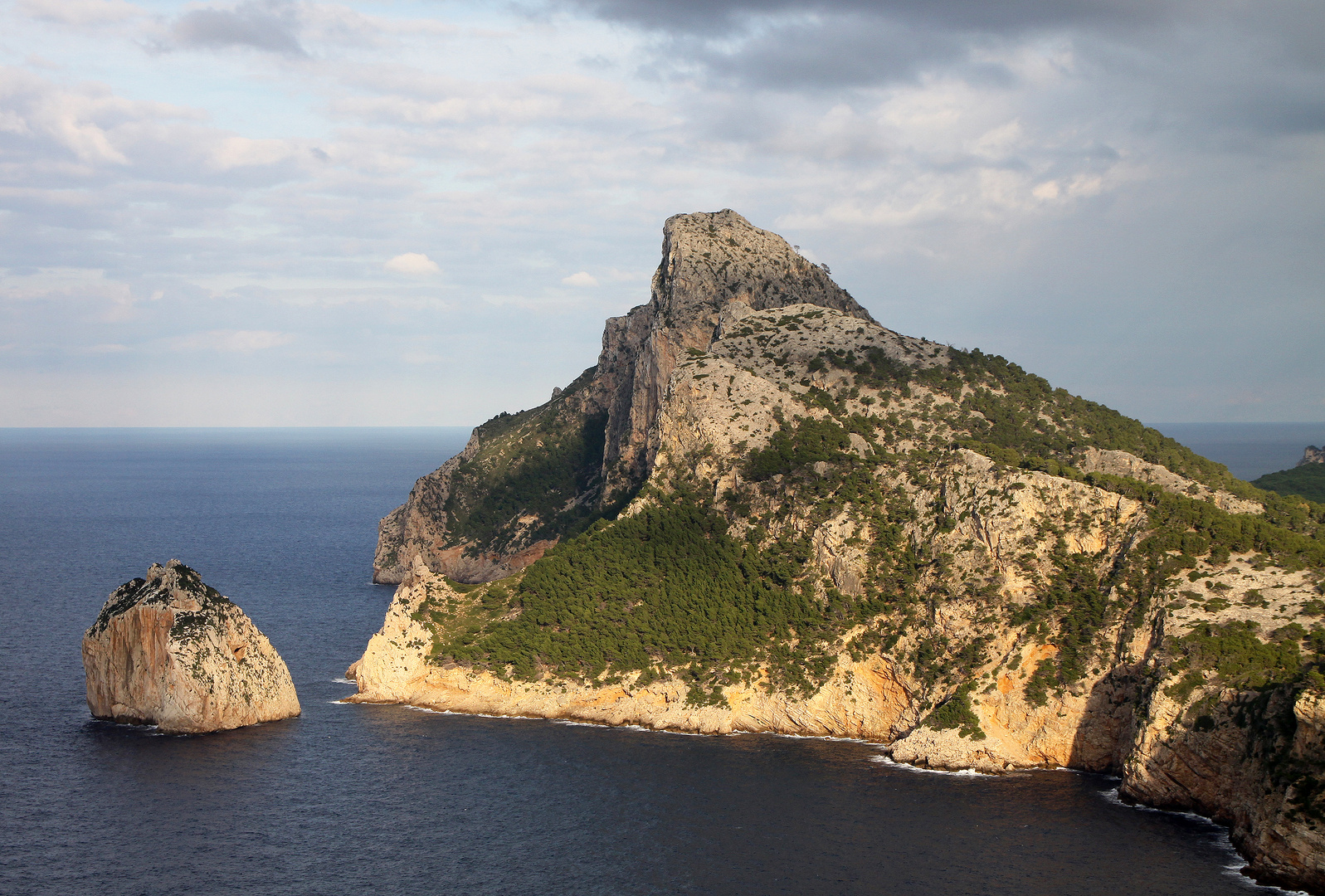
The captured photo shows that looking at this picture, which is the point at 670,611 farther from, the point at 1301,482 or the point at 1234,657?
the point at 1301,482

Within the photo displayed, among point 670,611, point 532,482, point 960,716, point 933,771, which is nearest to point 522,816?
point 670,611

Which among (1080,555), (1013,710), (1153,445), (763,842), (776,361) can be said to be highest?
(776,361)

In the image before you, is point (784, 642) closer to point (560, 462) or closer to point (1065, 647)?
point (1065, 647)

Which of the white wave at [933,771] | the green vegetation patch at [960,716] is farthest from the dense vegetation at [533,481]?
the green vegetation patch at [960,716]

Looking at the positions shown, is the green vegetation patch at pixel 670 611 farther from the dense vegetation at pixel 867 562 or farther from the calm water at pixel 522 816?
the calm water at pixel 522 816

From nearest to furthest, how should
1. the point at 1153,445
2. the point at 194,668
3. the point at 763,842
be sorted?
the point at 763,842
the point at 194,668
the point at 1153,445

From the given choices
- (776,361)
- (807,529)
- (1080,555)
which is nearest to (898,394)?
(776,361)

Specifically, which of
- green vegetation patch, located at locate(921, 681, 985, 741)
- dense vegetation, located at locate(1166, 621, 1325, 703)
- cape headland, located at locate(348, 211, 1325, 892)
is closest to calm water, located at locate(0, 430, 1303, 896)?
cape headland, located at locate(348, 211, 1325, 892)
